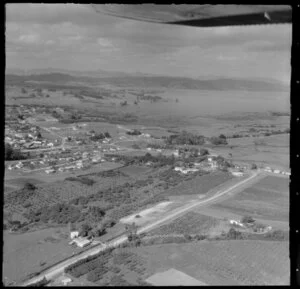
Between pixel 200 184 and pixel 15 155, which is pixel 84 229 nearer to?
pixel 15 155

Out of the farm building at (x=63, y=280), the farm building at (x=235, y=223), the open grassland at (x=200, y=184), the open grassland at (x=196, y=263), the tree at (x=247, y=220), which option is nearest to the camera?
the open grassland at (x=196, y=263)

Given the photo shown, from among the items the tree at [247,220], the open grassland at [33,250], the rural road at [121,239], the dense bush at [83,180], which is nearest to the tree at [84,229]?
the open grassland at [33,250]

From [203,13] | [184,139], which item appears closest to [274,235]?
[184,139]

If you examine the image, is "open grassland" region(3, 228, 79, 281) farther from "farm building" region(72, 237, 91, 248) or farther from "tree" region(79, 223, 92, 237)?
"tree" region(79, 223, 92, 237)

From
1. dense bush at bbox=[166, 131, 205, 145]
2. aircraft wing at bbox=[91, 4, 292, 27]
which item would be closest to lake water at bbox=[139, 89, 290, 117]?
dense bush at bbox=[166, 131, 205, 145]

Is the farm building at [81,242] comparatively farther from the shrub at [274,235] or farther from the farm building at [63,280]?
the shrub at [274,235]
